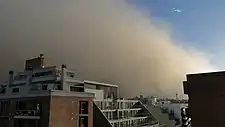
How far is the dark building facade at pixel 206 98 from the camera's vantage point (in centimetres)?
358

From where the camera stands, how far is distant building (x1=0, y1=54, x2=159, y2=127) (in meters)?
30.3

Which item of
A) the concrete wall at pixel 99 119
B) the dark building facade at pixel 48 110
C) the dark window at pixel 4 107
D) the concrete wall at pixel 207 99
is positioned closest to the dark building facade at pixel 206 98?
the concrete wall at pixel 207 99

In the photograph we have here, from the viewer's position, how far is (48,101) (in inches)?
1172

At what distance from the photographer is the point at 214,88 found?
3629mm

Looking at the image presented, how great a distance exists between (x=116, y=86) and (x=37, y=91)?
26.3 m

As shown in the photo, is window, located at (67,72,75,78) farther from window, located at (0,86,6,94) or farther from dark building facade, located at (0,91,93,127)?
window, located at (0,86,6,94)

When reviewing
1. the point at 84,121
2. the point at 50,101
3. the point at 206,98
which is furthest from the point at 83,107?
the point at 206,98

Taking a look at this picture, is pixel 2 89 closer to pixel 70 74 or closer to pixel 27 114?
pixel 27 114

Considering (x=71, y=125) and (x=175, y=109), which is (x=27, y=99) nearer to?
(x=71, y=125)

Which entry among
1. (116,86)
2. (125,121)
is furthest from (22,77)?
(116,86)

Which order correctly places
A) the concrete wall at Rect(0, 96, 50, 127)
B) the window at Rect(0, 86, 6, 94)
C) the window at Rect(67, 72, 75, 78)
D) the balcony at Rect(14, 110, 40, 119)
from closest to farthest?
1. the concrete wall at Rect(0, 96, 50, 127)
2. the balcony at Rect(14, 110, 40, 119)
3. the window at Rect(67, 72, 75, 78)
4. the window at Rect(0, 86, 6, 94)

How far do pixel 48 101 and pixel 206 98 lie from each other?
28.1 m

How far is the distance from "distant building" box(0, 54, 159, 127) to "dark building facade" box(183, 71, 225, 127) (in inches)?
1088

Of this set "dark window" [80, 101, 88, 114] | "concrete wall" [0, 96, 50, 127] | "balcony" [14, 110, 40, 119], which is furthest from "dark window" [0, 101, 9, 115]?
"dark window" [80, 101, 88, 114]
